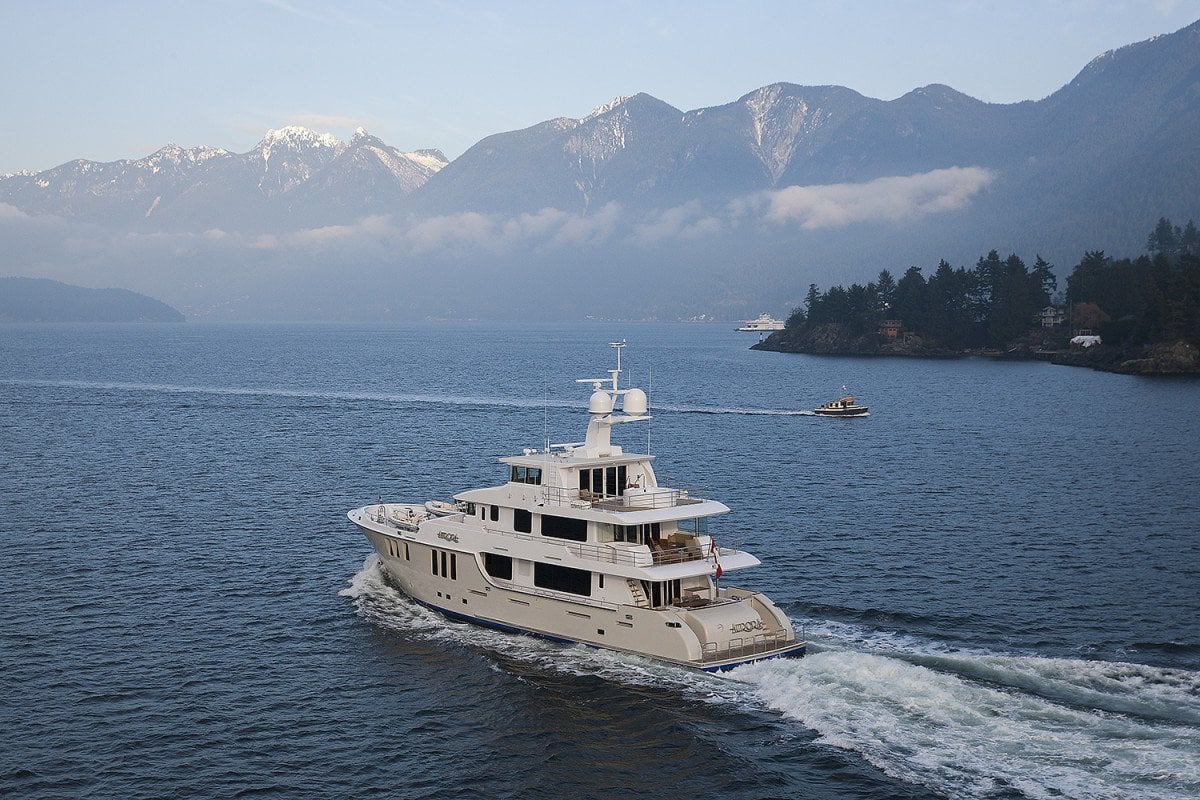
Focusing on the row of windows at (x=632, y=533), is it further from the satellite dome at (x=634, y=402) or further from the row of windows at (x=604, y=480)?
the satellite dome at (x=634, y=402)

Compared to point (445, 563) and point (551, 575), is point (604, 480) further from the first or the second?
point (445, 563)

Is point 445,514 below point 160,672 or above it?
above

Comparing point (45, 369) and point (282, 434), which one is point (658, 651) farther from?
point (45, 369)

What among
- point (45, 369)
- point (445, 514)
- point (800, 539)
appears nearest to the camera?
point (445, 514)

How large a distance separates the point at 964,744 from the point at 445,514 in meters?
20.2

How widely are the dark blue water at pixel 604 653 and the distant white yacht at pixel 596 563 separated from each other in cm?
95

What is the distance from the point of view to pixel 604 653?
33.2m

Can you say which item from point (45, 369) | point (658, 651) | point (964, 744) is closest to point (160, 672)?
point (658, 651)

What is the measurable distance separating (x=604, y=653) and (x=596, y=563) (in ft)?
8.59

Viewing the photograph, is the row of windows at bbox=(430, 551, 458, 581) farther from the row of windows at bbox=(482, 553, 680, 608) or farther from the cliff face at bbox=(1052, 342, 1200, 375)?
the cliff face at bbox=(1052, 342, 1200, 375)

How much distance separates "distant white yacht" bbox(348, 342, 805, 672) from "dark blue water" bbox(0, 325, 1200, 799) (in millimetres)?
951

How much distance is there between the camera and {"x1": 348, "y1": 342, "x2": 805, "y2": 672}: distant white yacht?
32375 millimetres

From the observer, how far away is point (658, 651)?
32250 mm

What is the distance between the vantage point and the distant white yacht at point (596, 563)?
32375 millimetres
